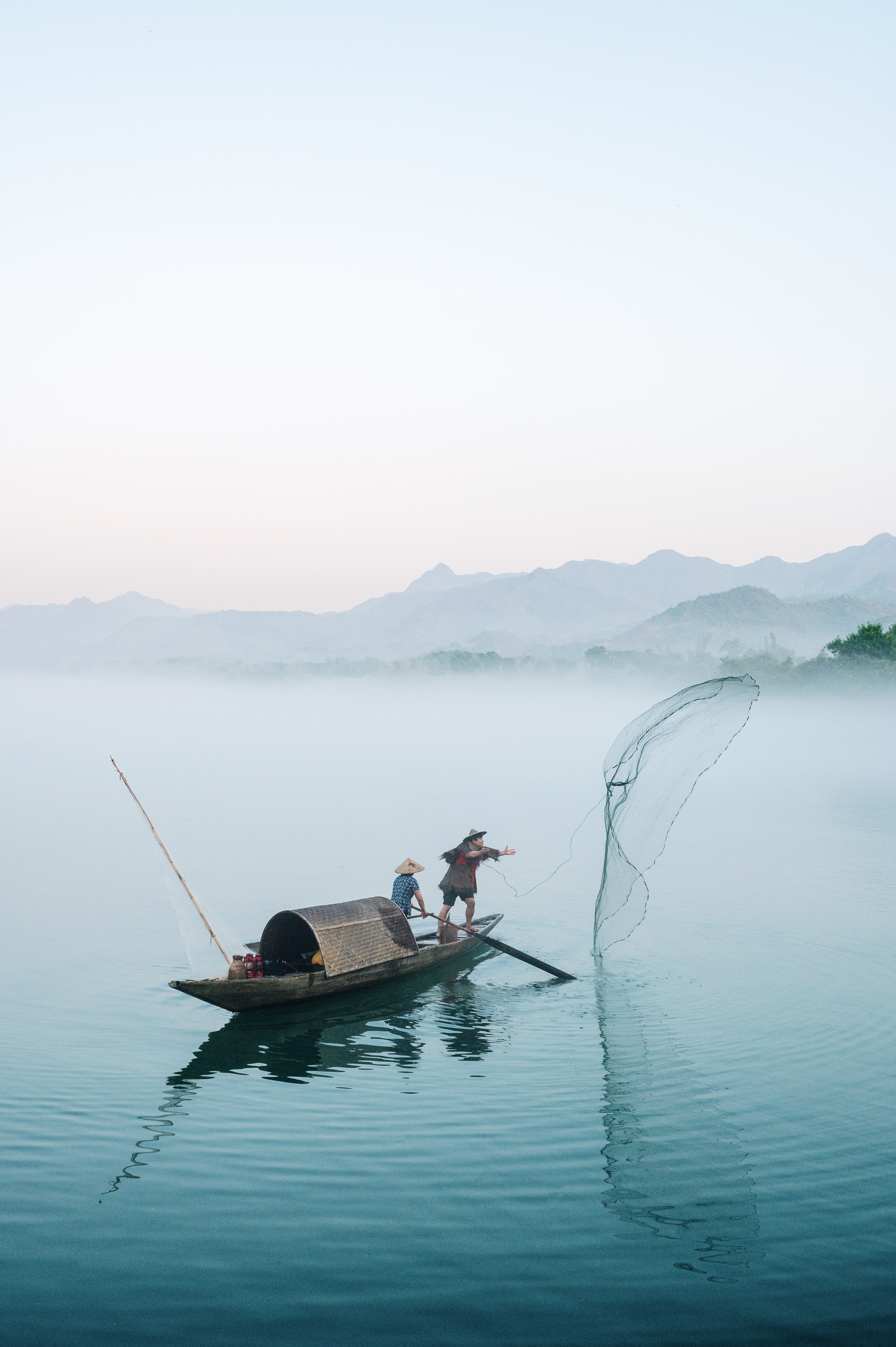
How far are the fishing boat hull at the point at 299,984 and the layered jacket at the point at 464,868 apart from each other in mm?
1380

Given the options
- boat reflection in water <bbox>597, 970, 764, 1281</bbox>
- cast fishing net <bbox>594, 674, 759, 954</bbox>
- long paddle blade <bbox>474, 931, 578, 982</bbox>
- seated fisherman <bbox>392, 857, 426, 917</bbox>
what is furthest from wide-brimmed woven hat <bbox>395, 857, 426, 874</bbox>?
boat reflection in water <bbox>597, 970, 764, 1281</bbox>

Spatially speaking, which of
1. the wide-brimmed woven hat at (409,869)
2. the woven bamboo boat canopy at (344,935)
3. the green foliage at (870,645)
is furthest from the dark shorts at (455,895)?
the green foliage at (870,645)

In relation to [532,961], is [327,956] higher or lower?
higher

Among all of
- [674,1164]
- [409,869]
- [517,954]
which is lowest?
[674,1164]

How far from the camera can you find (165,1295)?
802 centimetres

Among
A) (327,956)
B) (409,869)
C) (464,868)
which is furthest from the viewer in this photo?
(464,868)

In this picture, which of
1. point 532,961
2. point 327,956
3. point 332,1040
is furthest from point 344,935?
point 532,961

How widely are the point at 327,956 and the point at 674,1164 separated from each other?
6.70 meters

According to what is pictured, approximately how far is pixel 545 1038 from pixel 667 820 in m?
3.82

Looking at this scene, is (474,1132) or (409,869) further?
(409,869)

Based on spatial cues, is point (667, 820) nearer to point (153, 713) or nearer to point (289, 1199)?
point (289, 1199)

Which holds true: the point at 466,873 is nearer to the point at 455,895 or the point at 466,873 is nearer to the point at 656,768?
the point at 455,895

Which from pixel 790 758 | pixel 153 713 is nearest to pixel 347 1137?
pixel 790 758

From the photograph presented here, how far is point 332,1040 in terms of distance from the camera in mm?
14398
